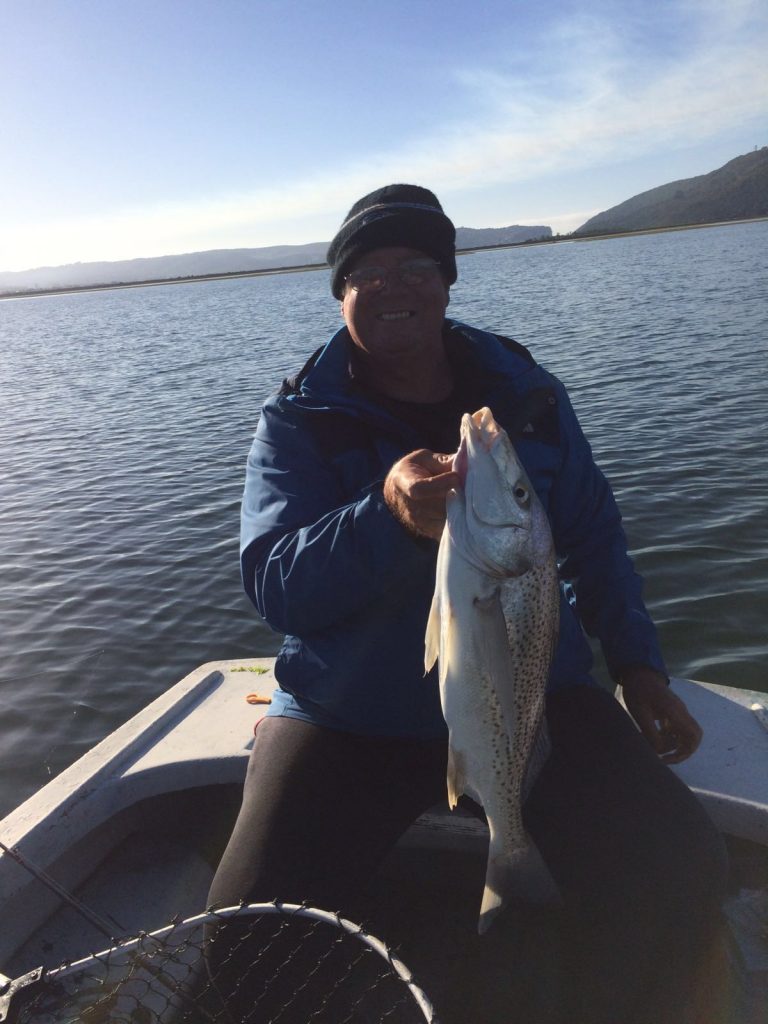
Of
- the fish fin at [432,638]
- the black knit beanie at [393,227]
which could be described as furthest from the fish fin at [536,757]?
the black knit beanie at [393,227]

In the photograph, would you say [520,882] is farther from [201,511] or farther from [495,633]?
[201,511]

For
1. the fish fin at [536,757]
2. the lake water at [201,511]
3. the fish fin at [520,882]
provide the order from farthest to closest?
the lake water at [201,511] < the fish fin at [536,757] < the fish fin at [520,882]

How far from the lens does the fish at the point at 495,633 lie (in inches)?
102

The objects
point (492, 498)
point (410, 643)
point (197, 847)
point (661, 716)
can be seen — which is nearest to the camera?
point (492, 498)

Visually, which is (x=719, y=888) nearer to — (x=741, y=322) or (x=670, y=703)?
(x=670, y=703)

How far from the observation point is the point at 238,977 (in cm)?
281

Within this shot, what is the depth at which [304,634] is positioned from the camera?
3223 mm

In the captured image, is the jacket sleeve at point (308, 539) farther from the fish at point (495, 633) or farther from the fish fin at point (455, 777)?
the fish fin at point (455, 777)

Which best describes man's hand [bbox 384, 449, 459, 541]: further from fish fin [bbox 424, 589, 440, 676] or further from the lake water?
the lake water

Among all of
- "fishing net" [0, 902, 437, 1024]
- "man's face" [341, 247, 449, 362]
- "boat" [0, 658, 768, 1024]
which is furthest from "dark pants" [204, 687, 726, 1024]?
"man's face" [341, 247, 449, 362]

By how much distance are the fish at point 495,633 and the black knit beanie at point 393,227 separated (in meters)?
1.47

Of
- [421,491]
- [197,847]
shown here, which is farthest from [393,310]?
[197,847]

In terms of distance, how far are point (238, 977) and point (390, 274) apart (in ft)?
10.1

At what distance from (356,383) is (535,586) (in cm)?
152
